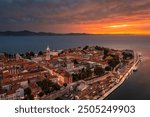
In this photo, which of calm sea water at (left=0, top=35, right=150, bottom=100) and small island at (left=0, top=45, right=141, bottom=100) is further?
calm sea water at (left=0, top=35, right=150, bottom=100)

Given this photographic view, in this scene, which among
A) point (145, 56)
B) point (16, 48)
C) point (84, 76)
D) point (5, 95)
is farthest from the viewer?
point (16, 48)

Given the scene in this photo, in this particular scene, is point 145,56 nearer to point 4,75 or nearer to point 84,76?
point 84,76

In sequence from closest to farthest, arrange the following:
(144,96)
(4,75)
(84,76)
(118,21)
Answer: (118,21) → (144,96) → (4,75) → (84,76)

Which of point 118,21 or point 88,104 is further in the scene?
point 118,21

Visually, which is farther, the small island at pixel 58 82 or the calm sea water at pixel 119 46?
the calm sea water at pixel 119 46

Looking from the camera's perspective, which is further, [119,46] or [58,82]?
[119,46]

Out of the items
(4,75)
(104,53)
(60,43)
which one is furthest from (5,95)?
(60,43)

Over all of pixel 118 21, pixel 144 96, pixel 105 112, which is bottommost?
pixel 144 96

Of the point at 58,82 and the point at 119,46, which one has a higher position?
the point at 119,46
